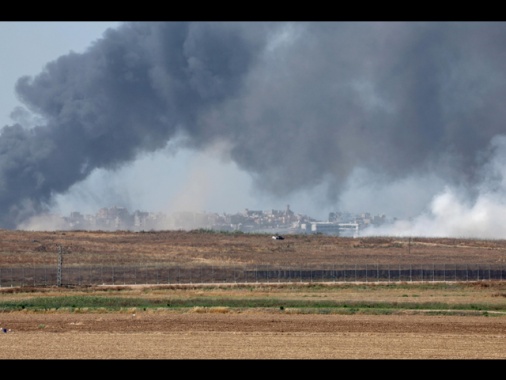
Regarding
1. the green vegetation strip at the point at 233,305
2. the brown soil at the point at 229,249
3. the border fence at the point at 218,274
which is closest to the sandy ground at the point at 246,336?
the green vegetation strip at the point at 233,305

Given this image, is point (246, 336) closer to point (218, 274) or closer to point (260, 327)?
point (260, 327)

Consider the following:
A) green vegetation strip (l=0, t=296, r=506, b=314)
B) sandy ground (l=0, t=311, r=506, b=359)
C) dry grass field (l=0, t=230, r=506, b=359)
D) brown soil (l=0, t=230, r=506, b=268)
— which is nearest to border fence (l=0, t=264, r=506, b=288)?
brown soil (l=0, t=230, r=506, b=268)

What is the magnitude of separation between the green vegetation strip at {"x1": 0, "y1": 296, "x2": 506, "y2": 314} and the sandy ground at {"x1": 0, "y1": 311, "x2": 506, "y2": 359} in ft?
15.5

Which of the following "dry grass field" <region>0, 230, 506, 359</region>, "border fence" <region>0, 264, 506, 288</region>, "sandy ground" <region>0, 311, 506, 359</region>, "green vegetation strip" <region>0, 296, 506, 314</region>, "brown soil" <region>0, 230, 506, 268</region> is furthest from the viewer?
"brown soil" <region>0, 230, 506, 268</region>

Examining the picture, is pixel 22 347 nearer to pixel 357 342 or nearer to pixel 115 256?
pixel 357 342

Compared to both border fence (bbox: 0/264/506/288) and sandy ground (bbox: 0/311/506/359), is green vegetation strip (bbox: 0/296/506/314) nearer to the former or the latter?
sandy ground (bbox: 0/311/506/359)

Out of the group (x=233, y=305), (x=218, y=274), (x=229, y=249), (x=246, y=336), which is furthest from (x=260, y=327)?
(x=229, y=249)

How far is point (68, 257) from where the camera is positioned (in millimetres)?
122625

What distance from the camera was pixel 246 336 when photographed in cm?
3681

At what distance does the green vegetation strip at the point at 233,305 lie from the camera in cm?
5466

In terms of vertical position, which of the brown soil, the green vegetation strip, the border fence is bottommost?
the green vegetation strip

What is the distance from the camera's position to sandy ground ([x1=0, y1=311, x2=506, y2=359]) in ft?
97.1

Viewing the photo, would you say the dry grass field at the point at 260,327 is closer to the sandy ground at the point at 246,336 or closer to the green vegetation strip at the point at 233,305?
the sandy ground at the point at 246,336

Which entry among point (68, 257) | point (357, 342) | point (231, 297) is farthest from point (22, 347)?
point (68, 257)
